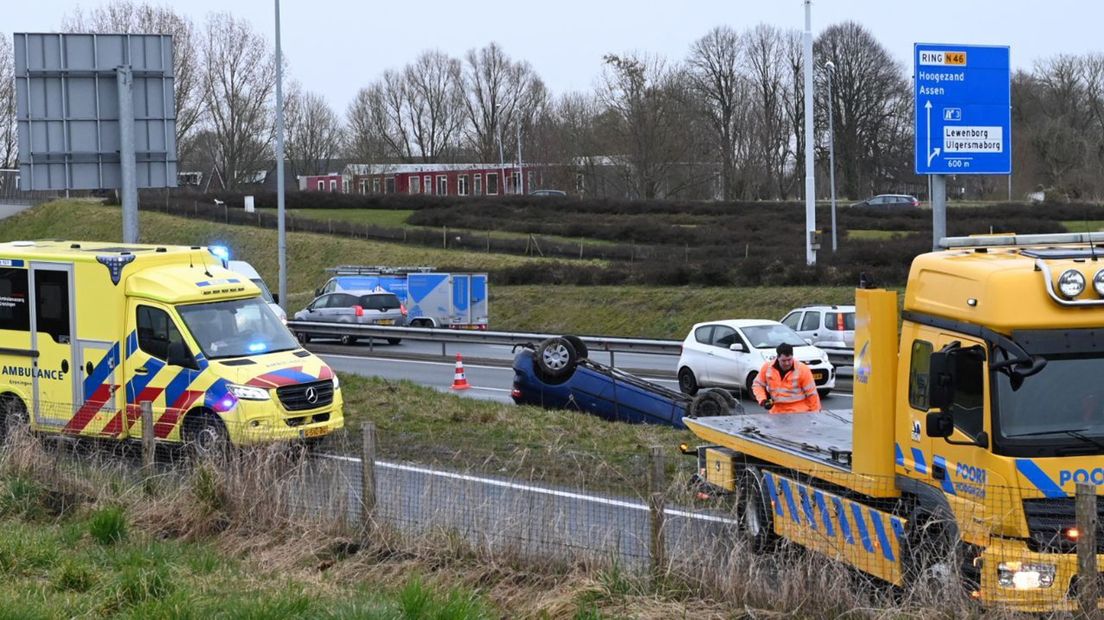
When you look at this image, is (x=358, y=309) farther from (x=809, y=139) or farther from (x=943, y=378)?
(x=943, y=378)

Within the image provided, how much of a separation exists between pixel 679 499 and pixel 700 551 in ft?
2.14

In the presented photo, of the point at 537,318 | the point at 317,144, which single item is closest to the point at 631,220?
the point at 537,318

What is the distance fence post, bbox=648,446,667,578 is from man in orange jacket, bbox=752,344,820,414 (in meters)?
4.88

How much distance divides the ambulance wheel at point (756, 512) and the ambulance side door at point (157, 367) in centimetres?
706

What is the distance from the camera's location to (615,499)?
337 inches

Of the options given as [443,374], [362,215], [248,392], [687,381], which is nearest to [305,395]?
[248,392]

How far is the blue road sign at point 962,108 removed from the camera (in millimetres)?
15102

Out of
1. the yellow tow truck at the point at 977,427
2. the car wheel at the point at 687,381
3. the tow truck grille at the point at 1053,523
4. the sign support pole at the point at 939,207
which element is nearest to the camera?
the tow truck grille at the point at 1053,523

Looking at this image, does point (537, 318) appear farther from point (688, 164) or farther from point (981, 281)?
point (688, 164)

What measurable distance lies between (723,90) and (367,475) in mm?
83084

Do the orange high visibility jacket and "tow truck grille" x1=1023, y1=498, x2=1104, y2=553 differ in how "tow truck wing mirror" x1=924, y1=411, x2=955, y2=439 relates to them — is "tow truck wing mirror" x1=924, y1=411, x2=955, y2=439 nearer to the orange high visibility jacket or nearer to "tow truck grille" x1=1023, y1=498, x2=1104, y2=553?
"tow truck grille" x1=1023, y1=498, x2=1104, y2=553

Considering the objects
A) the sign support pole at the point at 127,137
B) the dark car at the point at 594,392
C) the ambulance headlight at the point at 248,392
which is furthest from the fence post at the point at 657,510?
the sign support pole at the point at 127,137

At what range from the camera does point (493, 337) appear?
95.6 ft

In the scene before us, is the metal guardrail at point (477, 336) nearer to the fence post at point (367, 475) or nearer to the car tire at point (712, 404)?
the car tire at point (712, 404)
